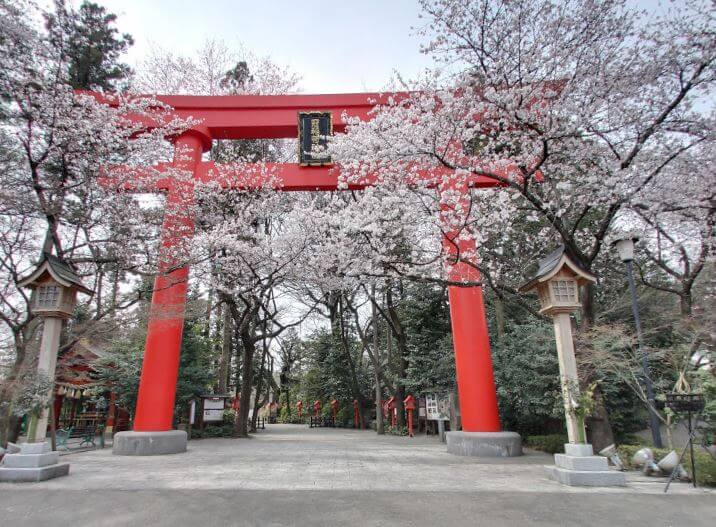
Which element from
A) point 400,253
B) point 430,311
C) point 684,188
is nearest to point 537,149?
point 684,188

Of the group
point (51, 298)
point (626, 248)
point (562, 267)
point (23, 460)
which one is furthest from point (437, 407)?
point (51, 298)

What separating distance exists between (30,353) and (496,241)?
11.6 m

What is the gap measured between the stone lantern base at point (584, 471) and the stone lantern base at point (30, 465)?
7285mm

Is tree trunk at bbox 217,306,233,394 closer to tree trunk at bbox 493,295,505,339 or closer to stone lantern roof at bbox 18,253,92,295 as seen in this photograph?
stone lantern roof at bbox 18,253,92,295

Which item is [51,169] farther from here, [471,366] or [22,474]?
[471,366]

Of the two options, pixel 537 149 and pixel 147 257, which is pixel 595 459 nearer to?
pixel 537 149

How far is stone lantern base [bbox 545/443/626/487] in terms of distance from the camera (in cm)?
534

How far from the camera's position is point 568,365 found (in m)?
6.01

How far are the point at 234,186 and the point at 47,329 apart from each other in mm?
6052

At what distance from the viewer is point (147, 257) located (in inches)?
375

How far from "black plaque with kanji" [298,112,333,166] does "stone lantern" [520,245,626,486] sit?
6559 mm

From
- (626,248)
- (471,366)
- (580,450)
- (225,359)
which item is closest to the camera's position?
(580,450)

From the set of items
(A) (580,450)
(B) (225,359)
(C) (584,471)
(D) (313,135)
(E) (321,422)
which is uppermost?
(D) (313,135)

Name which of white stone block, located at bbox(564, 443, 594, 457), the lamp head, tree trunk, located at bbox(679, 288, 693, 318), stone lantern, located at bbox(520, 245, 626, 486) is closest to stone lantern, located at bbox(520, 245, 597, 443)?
stone lantern, located at bbox(520, 245, 626, 486)
